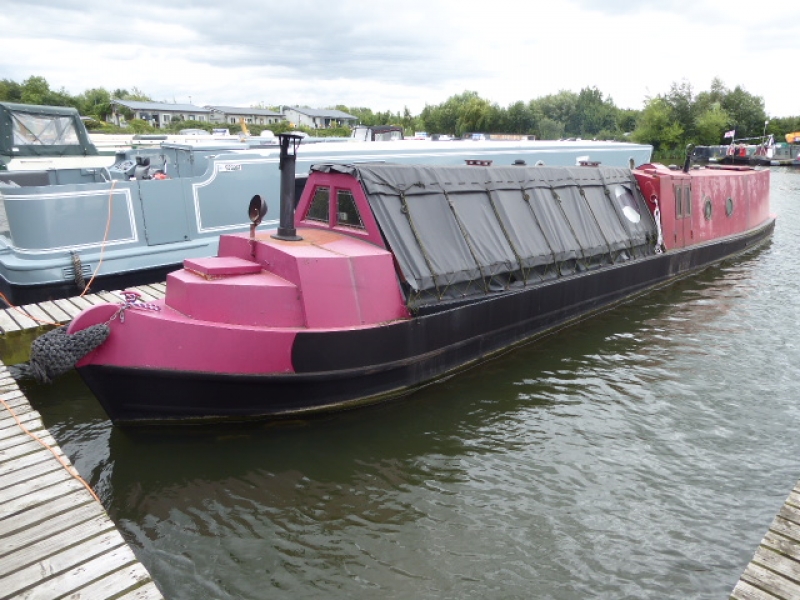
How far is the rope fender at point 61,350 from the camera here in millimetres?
5426

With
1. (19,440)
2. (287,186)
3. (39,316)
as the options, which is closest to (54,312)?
(39,316)

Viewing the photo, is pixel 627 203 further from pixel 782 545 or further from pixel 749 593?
pixel 749 593

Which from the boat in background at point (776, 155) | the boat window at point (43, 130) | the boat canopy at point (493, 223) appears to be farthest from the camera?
the boat in background at point (776, 155)

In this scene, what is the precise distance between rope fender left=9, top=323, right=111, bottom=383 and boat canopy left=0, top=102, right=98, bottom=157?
9.48 m

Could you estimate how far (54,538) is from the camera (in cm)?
362

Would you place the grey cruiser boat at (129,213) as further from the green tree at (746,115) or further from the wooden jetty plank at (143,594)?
the green tree at (746,115)

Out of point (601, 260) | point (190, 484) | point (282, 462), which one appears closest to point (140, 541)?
point (190, 484)

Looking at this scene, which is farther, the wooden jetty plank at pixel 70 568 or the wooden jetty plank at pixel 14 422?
the wooden jetty plank at pixel 14 422

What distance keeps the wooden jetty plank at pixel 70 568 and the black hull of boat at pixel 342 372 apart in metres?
2.34

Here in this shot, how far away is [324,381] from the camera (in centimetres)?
634

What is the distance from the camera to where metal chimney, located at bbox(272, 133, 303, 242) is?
6.65 metres

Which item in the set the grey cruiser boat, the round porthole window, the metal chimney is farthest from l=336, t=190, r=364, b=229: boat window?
the round porthole window

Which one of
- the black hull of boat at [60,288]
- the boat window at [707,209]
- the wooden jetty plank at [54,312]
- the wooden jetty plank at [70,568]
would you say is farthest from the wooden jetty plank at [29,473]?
the boat window at [707,209]

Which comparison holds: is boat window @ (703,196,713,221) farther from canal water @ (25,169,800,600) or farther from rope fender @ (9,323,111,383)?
rope fender @ (9,323,111,383)
